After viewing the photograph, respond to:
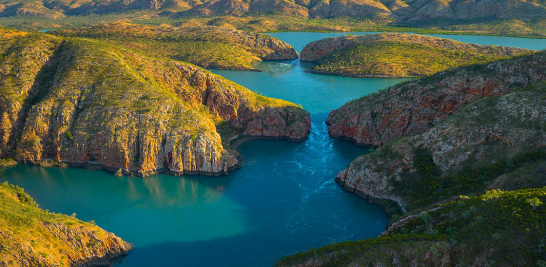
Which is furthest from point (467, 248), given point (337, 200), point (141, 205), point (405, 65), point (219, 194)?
point (405, 65)

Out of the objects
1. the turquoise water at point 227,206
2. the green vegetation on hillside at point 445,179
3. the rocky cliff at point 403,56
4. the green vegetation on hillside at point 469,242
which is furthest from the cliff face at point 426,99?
the rocky cliff at point 403,56

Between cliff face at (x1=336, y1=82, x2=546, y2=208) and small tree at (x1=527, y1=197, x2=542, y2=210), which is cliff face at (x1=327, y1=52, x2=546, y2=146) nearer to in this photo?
cliff face at (x1=336, y1=82, x2=546, y2=208)

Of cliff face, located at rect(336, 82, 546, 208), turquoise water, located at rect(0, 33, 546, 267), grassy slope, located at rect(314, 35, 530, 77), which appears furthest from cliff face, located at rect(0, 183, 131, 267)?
grassy slope, located at rect(314, 35, 530, 77)

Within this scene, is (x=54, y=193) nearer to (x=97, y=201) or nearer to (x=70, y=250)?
Answer: (x=97, y=201)

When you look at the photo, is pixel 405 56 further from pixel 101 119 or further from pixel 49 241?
pixel 49 241

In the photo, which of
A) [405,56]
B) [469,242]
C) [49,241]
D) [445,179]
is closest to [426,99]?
[445,179]
